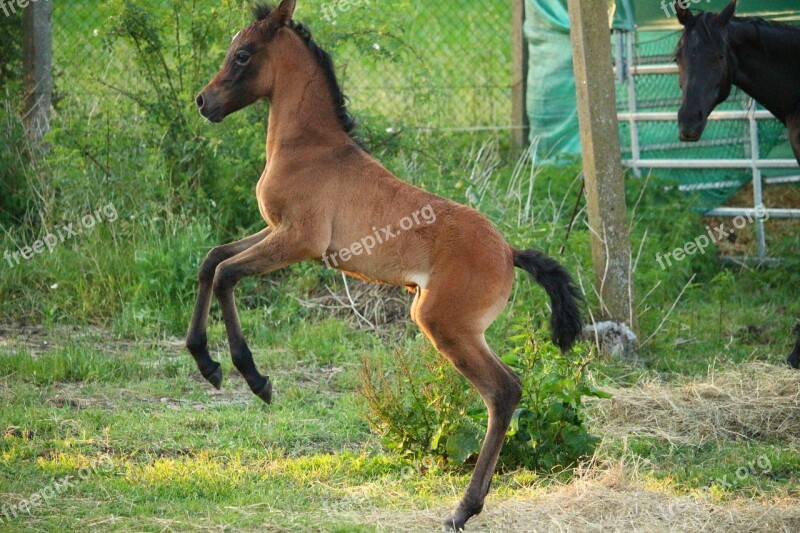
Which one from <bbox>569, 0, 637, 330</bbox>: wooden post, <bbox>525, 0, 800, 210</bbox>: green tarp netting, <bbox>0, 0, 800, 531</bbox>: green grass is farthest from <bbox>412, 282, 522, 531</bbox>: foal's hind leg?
<bbox>525, 0, 800, 210</bbox>: green tarp netting

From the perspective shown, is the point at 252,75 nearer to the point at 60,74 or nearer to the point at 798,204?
the point at 60,74

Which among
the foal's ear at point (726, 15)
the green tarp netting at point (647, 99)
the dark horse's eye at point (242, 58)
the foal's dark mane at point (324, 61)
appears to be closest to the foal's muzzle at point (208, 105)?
the dark horse's eye at point (242, 58)

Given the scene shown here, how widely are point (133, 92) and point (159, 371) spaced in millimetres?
3332

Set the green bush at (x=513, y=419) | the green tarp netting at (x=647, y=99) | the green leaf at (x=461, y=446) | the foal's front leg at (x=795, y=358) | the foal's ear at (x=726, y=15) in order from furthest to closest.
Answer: the green tarp netting at (x=647, y=99)
the foal's ear at (x=726, y=15)
the foal's front leg at (x=795, y=358)
the green bush at (x=513, y=419)
the green leaf at (x=461, y=446)

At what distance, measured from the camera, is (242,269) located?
511cm

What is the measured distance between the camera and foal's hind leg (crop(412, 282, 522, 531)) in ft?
16.1

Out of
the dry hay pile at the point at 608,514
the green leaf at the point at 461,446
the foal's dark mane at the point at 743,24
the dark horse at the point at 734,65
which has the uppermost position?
the foal's dark mane at the point at 743,24

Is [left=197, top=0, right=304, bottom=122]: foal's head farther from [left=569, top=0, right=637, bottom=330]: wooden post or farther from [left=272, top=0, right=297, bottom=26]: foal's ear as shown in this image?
[left=569, top=0, right=637, bottom=330]: wooden post

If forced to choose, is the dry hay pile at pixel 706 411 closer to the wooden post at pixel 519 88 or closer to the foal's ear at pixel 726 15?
the foal's ear at pixel 726 15

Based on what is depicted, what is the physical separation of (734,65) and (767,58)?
29 cm

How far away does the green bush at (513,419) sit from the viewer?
225 inches

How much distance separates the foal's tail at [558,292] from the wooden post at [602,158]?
104 inches

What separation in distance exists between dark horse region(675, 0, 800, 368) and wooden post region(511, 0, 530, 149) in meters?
4.00

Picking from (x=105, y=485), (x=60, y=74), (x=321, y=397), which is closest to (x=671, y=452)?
(x=321, y=397)
